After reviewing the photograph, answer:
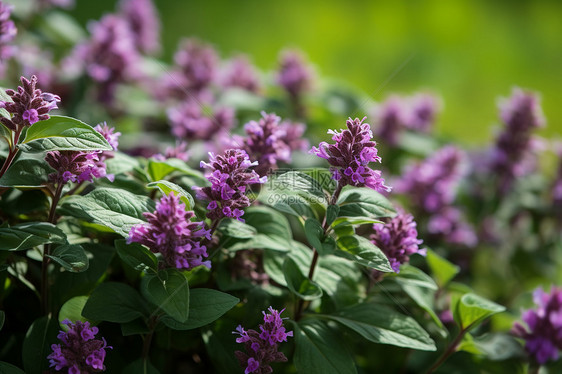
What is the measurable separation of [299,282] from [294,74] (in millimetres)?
1681

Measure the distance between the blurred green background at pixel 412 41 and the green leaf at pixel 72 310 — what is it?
3717 mm

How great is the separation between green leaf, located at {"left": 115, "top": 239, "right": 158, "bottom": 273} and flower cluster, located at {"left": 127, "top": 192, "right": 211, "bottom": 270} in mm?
49

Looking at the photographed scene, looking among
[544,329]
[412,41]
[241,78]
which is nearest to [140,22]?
[241,78]

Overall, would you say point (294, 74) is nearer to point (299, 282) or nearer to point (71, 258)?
point (299, 282)

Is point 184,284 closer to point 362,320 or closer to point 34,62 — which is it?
point 362,320

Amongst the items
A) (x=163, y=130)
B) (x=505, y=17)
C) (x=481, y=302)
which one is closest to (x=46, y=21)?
A: (x=163, y=130)

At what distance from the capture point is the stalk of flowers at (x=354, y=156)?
1.35 meters

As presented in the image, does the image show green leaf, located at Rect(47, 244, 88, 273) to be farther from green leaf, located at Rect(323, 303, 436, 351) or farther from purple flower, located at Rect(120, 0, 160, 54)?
purple flower, located at Rect(120, 0, 160, 54)

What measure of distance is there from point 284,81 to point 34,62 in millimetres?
1330

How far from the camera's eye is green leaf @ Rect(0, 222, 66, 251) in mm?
1207

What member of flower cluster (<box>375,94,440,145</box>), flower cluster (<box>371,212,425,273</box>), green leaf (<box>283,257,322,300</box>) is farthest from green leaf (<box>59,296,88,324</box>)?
flower cluster (<box>375,94,440,145</box>)

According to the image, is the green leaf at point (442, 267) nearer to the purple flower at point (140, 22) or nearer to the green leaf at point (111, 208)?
the green leaf at point (111, 208)

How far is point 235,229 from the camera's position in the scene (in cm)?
140

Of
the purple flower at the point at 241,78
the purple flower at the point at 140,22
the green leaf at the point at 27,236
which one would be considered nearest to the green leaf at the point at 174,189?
the green leaf at the point at 27,236
